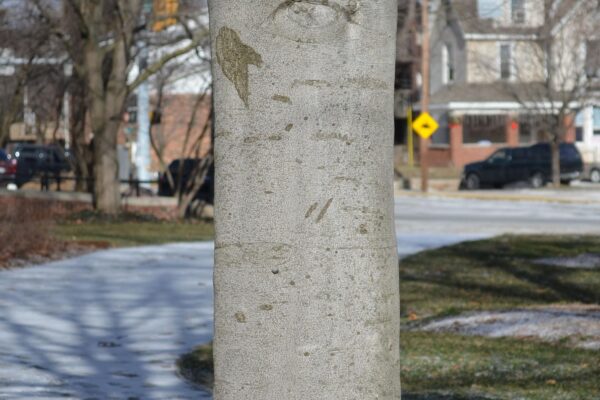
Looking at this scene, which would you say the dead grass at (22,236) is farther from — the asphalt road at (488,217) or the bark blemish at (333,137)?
the bark blemish at (333,137)

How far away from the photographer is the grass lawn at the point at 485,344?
822 centimetres

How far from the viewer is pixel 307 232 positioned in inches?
123

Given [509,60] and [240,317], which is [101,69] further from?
[509,60]

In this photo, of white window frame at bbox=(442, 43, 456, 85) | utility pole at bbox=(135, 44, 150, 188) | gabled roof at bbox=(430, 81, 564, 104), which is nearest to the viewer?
utility pole at bbox=(135, 44, 150, 188)

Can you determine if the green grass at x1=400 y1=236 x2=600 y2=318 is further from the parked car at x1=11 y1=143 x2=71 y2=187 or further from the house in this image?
the parked car at x1=11 y1=143 x2=71 y2=187

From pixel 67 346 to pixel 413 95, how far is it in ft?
170

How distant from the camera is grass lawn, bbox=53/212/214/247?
2163 centimetres

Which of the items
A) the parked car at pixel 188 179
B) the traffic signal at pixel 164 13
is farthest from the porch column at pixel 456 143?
the traffic signal at pixel 164 13

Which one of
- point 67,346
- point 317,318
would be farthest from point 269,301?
point 67,346

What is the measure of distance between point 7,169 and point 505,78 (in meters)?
22.1

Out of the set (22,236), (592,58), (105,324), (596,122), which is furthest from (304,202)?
(596,122)

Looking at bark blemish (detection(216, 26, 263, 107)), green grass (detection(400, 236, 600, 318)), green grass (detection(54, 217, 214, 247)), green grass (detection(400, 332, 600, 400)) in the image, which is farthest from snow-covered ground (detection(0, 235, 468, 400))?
bark blemish (detection(216, 26, 263, 107))

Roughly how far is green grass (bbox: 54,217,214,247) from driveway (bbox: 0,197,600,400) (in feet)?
4.05

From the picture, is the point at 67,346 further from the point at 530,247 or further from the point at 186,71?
the point at 186,71
